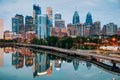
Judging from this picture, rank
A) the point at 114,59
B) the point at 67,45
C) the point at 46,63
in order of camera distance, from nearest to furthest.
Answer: the point at 114,59, the point at 46,63, the point at 67,45

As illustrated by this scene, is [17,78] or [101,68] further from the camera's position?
[101,68]

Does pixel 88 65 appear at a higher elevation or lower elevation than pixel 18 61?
higher

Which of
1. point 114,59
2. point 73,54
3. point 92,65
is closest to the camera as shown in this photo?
point 114,59

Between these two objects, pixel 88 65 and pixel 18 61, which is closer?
pixel 88 65

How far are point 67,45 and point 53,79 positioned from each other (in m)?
56.8

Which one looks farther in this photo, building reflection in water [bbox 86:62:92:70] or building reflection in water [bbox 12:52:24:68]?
building reflection in water [bbox 12:52:24:68]

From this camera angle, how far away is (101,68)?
49469 mm

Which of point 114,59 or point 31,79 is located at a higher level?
point 114,59

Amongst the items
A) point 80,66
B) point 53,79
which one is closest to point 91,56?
point 80,66

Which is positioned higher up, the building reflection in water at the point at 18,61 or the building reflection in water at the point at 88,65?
the building reflection in water at the point at 88,65

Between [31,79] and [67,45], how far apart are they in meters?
56.4

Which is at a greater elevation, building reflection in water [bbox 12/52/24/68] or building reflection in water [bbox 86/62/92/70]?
building reflection in water [bbox 86/62/92/70]

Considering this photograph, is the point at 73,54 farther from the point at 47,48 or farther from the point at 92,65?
the point at 47,48

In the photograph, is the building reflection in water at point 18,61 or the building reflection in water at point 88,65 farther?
the building reflection in water at point 18,61
